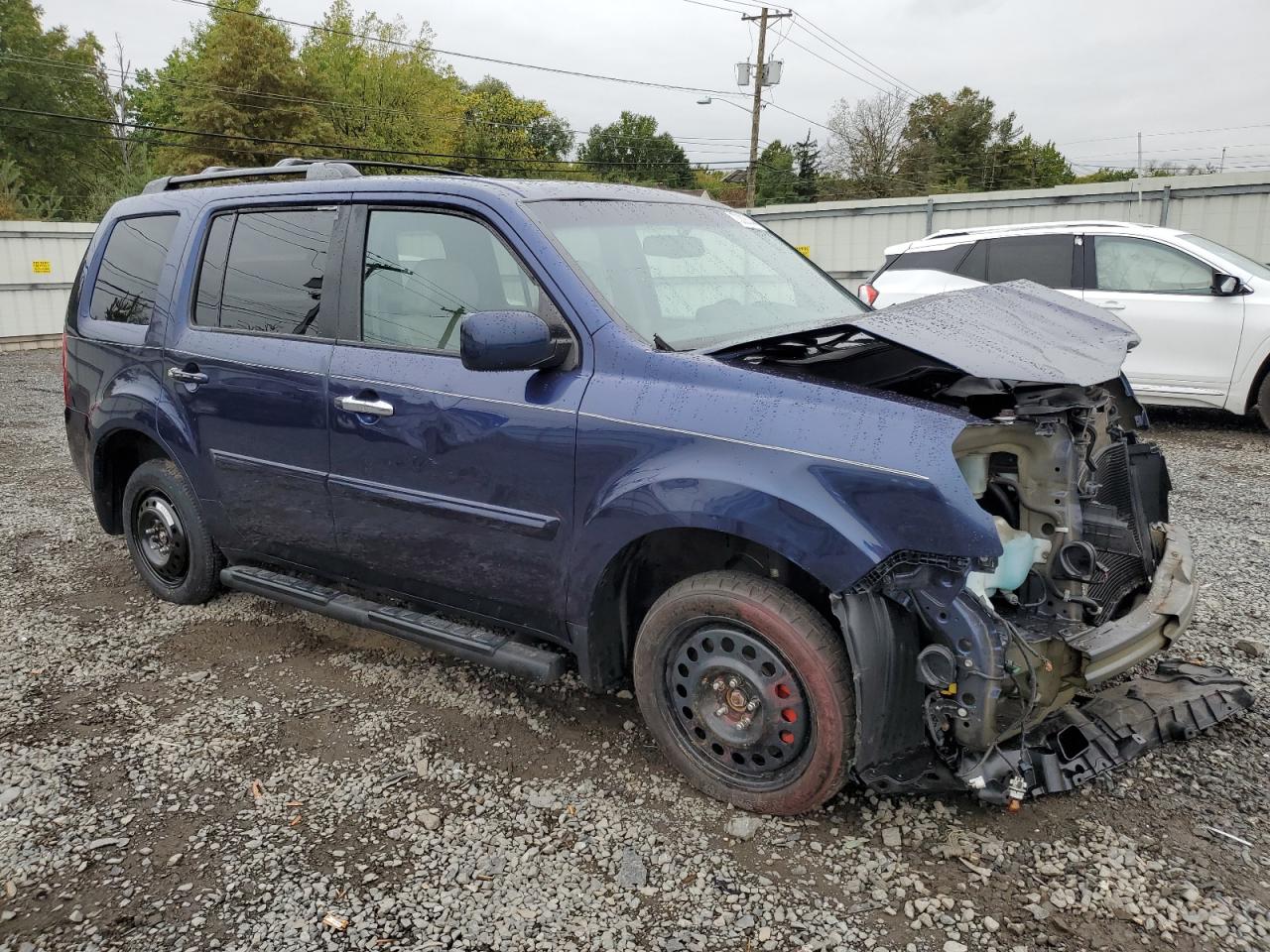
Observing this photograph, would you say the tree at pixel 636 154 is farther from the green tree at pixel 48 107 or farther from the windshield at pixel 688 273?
the windshield at pixel 688 273

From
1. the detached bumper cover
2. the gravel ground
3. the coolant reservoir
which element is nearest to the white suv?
the gravel ground

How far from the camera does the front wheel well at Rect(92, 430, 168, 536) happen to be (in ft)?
15.1

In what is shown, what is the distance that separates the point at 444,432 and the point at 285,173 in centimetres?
181

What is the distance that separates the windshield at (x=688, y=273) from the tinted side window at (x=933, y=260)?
584 cm

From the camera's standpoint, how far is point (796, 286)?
12.4ft

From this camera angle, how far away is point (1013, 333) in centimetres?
284

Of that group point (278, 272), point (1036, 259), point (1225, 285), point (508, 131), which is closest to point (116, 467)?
point (278, 272)

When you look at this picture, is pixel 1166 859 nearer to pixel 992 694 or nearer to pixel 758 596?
pixel 992 694

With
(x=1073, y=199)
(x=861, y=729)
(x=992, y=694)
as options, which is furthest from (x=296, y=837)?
(x=1073, y=199)

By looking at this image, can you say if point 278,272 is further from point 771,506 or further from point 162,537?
point 771,506

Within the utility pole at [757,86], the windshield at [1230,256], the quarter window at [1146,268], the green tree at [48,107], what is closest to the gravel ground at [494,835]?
the quarter window at [1146,268]

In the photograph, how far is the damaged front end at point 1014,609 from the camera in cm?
239

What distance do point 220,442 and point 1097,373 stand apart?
347 cm

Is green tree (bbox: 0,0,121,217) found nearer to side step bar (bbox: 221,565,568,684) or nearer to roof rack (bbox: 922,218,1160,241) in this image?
roof rack (bbox: 922,218,1160,241)
